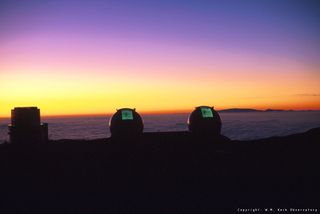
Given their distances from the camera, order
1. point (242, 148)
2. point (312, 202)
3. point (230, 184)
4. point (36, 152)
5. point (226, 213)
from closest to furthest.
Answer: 1. point (226, 213)
2. point (312, 202)
3. point (230, 184)
4. point (36, 152)
5. point (242, 148)

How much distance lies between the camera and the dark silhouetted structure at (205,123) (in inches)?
797

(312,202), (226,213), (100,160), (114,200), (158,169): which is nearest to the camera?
(226,213)

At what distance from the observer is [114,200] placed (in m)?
10.5

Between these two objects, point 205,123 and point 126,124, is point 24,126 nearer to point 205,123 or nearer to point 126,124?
point 126,124

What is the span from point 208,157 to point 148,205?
6130 millimetres

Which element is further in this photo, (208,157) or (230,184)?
(208,157)

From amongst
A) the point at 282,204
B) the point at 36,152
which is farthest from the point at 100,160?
the point at 282,204

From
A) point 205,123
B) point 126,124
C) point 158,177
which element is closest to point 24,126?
point 126,124

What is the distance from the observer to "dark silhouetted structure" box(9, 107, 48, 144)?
18.1 metres

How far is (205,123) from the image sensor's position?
20.2m

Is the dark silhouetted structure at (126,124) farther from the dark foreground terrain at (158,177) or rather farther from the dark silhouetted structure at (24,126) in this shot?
the dark silhouetted structure at (24,126)

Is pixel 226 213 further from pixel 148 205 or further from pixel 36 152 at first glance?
pixel 36 152

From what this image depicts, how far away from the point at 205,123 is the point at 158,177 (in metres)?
8.29

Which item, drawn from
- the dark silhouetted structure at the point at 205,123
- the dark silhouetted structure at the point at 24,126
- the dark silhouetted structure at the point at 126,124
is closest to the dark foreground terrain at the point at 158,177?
the dark silhouetted structure at the point at 24,126
